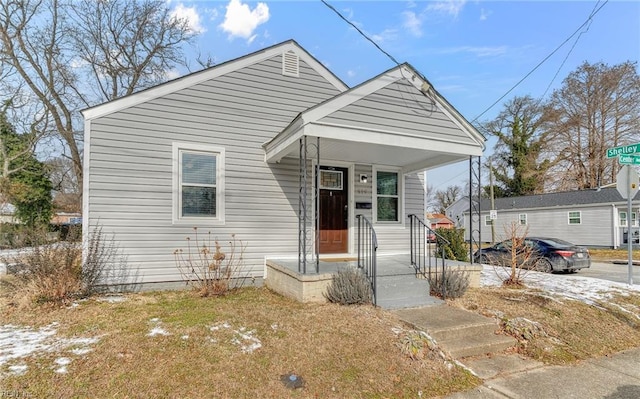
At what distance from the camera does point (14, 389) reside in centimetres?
278

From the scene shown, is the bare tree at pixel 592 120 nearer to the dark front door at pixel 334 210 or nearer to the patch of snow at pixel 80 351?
the dark front door at pixel 334 210

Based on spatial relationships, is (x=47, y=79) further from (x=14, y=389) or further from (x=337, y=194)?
(x=14, y=389)

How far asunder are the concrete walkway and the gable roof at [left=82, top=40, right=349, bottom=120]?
655 cm

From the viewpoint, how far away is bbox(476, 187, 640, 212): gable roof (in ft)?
66.3

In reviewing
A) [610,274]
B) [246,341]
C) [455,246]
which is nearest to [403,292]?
[246,341]

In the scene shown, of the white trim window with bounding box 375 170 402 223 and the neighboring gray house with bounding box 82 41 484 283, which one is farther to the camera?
the white trim window with bounding box 375 170 402 223

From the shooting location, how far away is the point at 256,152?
287 inches

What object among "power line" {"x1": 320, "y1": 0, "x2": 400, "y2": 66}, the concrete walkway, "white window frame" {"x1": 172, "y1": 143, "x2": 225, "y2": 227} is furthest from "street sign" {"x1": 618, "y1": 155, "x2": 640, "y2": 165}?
"white window frame" {"x1": 172, "y1": 143, "x2": 225, "y2": 227}

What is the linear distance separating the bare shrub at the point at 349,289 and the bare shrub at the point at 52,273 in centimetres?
397

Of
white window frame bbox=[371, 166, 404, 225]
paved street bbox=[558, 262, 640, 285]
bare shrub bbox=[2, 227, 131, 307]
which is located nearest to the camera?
bare shrub bbox=[2, 227, 131, 307]

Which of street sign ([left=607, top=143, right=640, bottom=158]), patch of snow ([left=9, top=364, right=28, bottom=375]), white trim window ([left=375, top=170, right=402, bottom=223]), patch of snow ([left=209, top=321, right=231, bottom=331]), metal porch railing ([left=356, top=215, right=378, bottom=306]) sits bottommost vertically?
patch of snow ([left=9, top=364, right=28, bottom=375])

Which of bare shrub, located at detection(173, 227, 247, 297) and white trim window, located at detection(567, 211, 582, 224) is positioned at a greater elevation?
white trim window, located at detection(567, 211, 582, 224)

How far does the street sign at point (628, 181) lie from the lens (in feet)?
25.3

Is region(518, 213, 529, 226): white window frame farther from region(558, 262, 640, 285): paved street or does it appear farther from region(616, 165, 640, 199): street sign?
region(616, 165, 640, 199): street sign
